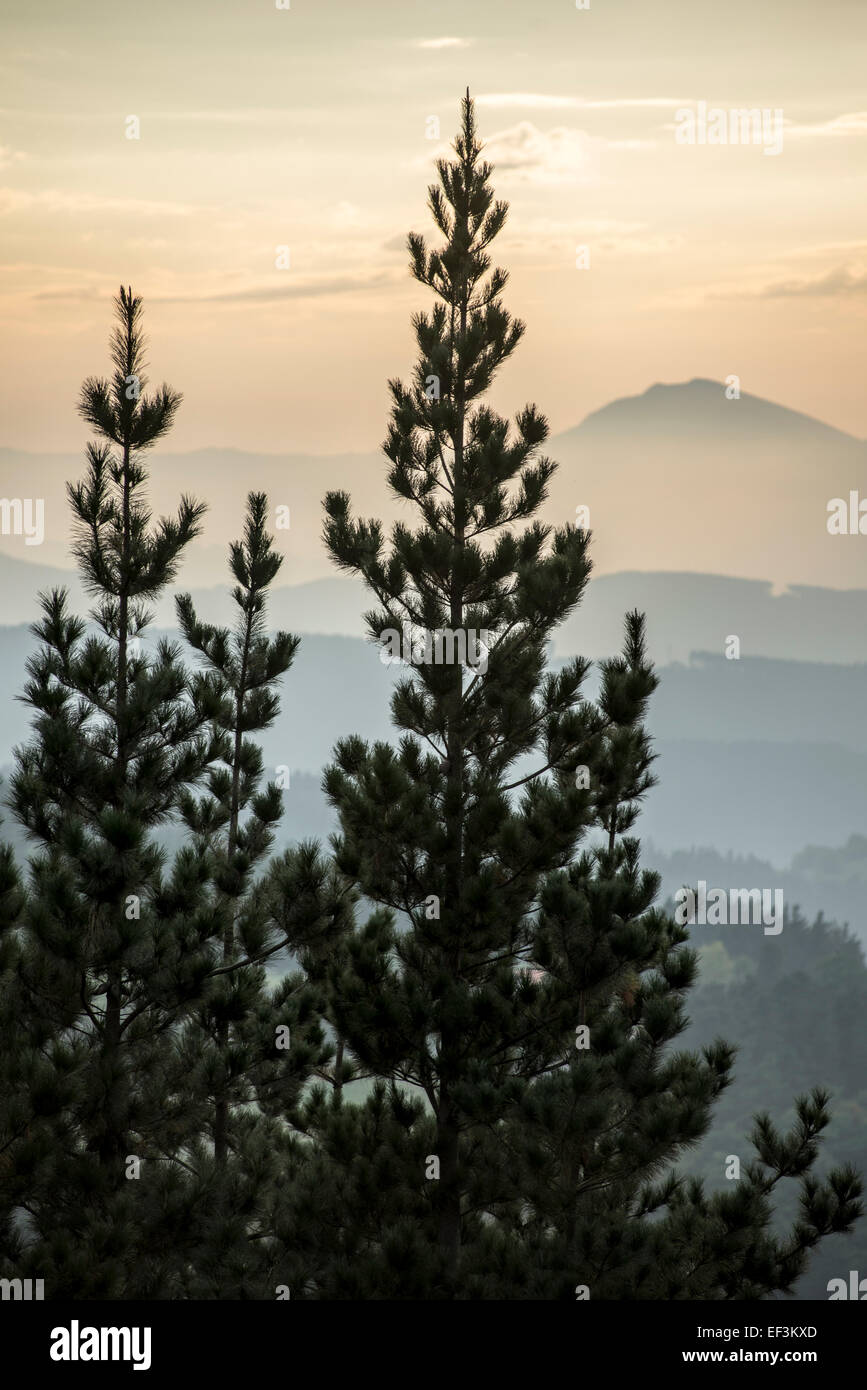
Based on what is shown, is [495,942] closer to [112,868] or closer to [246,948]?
[246,948]

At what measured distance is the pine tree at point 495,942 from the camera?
9.52 m

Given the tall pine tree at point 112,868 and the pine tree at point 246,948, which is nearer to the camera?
the tall pine tree at point 112,868

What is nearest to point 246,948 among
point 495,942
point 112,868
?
point 112,868

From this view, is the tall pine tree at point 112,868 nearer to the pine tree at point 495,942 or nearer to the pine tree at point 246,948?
the pine tree at point 246,948

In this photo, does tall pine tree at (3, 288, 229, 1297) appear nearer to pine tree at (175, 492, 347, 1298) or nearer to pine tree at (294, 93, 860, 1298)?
pine tree at (175, 492, 347, 1298)

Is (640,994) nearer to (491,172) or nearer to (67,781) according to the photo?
(67,781)

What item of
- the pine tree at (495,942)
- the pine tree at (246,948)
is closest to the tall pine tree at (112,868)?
the pine tree at (246,948)

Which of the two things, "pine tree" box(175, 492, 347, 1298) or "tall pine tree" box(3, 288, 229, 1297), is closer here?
"tall pine tree" box(3, 288, 229, 1297)

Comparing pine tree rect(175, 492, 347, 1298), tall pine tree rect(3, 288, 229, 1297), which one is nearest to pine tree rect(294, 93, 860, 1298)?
pine tree rect(175, 492, 347, 1298)

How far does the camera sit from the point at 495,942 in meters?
10.2

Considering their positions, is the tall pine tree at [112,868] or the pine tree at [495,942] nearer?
the tall pine tree at [112,868]

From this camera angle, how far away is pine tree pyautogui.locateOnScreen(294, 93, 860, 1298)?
9.52 m

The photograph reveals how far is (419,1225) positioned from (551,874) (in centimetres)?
282
